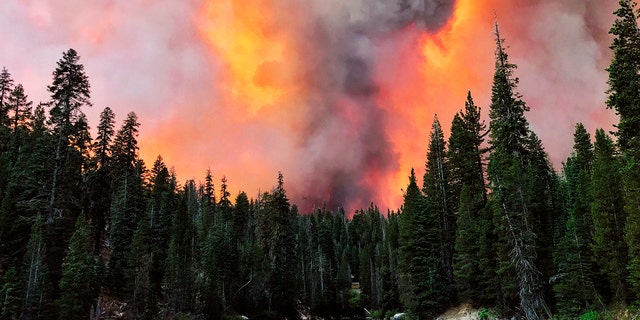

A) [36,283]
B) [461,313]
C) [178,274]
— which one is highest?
[178,274]

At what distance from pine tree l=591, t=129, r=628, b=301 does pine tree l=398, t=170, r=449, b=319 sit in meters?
17.5

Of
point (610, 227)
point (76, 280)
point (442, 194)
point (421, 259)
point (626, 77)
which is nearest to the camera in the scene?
point (626, 77)

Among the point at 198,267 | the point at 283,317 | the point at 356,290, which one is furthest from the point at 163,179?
the point at 356,290

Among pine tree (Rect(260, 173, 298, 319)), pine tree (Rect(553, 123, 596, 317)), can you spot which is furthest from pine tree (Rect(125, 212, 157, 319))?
pine tree (Rect(553, 123, 596, 317))

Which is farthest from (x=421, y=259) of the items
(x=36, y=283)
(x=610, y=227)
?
(x=36, y=283)

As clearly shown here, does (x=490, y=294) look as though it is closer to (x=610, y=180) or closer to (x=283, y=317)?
(x=610, y=180)

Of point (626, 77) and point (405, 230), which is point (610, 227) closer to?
point (626, 77)

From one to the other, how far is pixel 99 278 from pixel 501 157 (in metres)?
41.9

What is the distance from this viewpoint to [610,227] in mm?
Answer: 35469

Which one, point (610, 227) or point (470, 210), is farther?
point (470, 210)

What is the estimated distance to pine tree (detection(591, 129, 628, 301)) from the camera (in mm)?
33500

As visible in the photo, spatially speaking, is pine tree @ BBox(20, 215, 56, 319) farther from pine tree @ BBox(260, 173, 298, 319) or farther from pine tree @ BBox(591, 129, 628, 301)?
pine tree @ BBox(591, 129, 628, 301)

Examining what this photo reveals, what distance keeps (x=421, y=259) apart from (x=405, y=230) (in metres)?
4.06

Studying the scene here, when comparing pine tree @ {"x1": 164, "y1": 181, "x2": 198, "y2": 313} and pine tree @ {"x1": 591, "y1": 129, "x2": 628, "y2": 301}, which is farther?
pine tree @ {"x1": 164, "y1": 181, "x2": 198, "y2": 313}
